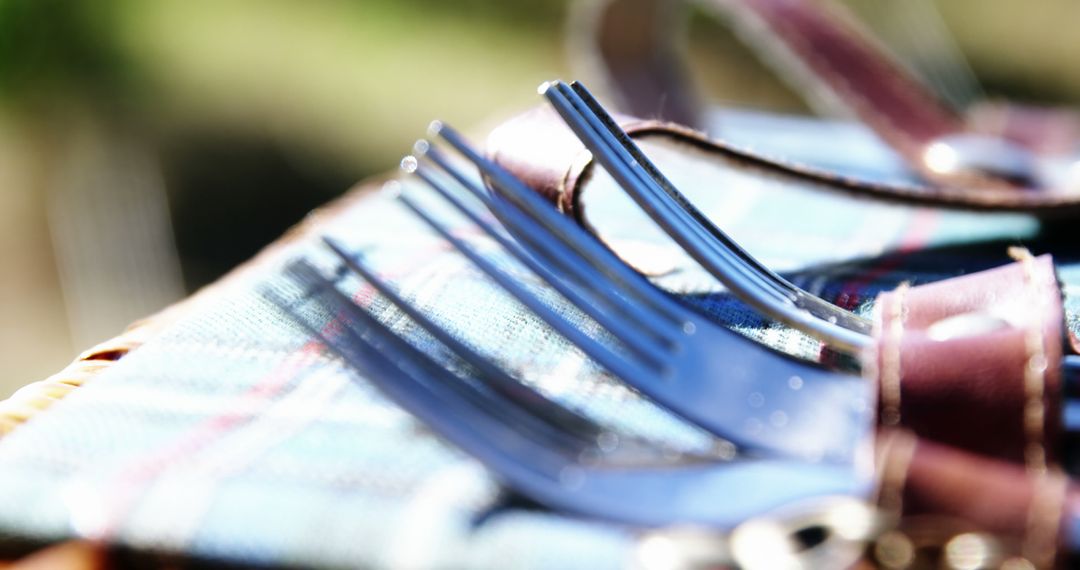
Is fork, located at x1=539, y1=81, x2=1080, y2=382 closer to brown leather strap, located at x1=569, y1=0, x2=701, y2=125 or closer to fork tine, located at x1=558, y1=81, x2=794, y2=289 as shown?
fork tine, located at x1=558, y1=81, x2=794, y2=289

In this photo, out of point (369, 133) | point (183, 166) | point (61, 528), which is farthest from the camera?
point (369, 133)

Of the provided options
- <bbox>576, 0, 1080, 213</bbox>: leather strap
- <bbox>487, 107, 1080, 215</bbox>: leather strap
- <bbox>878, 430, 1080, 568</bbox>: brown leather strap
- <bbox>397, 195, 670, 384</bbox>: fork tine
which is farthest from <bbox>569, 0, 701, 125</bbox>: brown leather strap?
<bbox>878, 430, 1080, 568</bbox>: brown leather strap

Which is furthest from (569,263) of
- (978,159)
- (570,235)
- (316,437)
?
(978,159)

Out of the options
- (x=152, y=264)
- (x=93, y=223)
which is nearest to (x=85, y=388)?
(x=152, y=264)

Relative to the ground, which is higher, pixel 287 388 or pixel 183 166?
pixel 183 166

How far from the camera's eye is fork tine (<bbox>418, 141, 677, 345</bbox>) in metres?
0.39

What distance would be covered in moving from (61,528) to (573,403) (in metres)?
0.16

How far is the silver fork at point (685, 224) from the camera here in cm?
41

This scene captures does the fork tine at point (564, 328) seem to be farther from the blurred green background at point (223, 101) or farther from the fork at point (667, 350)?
the blurred green background at point (223, 101)

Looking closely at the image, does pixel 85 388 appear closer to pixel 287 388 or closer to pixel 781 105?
pixel 287 388

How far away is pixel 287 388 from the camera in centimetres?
38

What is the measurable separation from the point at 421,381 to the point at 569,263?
0.25ft

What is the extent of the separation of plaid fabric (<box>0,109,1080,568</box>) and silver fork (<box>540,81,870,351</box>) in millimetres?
13

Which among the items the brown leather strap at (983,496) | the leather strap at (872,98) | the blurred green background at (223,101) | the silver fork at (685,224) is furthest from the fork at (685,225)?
the blurred green background at (223,101)
